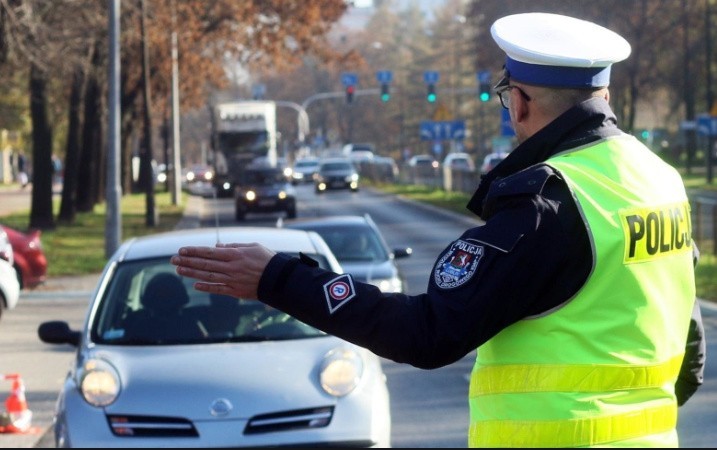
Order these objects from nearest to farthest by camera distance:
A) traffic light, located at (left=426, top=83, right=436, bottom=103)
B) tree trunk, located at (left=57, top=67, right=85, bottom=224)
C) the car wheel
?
tree trunk, located at (left=57, top=67, right=85, bottom=224) → the car wheel → traffic light, located at (left=426, top=83, right=436, bottom=103)

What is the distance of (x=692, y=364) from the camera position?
3328mm

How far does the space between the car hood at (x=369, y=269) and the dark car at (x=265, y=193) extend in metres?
25.3

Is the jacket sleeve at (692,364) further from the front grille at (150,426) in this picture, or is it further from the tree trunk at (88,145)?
the tree trunk at (88,145)

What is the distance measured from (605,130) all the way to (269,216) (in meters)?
43.9

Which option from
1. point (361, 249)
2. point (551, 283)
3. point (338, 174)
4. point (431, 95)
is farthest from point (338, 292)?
point (338, 174)

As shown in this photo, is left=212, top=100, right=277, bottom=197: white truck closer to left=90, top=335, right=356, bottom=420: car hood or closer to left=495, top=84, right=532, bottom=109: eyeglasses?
left=90, top=335, right=356, bottom=420: car hood

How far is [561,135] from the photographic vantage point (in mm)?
3014

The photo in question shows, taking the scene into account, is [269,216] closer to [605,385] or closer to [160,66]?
[160,66]

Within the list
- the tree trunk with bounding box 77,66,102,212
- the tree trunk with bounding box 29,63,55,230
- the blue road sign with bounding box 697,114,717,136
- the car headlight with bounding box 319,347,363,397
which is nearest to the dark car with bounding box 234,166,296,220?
the tree trunk with bounding box 77,66,102,212

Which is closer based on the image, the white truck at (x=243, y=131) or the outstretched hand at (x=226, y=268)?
the outstretched hand at (x=226, y=268)

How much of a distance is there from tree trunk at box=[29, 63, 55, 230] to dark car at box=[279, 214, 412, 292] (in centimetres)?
1746

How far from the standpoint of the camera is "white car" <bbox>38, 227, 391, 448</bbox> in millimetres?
6934

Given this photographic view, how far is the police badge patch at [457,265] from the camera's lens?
2.80 meters

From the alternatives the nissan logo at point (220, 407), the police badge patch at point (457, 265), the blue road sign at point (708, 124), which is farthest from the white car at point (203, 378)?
the blue road sign at point (708, 124)
